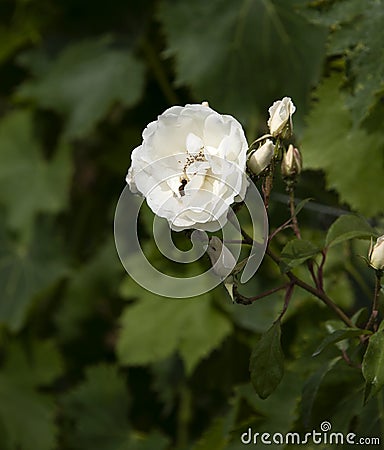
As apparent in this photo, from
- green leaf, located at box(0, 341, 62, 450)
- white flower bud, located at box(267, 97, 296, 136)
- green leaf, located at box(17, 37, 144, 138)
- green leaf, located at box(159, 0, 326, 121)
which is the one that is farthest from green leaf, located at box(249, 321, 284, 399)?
green leaf, located at box(0, 341, 62, 450)

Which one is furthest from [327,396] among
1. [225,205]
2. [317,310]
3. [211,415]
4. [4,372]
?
[4,372]

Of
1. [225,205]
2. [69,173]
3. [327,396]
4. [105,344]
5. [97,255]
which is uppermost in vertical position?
[225,205]

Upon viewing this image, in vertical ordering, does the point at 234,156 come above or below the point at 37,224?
above

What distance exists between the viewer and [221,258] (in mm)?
585

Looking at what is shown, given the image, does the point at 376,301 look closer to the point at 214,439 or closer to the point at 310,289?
the point at 310,289

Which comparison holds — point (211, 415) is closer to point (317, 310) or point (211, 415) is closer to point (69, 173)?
point (317, 310)

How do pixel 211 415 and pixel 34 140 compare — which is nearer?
pixel 211 415

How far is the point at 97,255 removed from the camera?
4.67 ft

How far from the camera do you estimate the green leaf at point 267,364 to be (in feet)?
1.95

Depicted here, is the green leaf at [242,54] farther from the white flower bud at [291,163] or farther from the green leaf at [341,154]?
the white flower bud at [291,163]

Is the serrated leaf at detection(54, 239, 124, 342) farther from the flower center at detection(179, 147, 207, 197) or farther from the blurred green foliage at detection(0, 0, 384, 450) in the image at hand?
the flower center at detection(179, 147, 207, 197)

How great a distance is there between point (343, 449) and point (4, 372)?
85 centimetres

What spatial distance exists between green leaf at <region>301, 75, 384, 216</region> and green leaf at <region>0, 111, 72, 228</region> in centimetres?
60

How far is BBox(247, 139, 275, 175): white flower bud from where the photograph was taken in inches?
23.2
